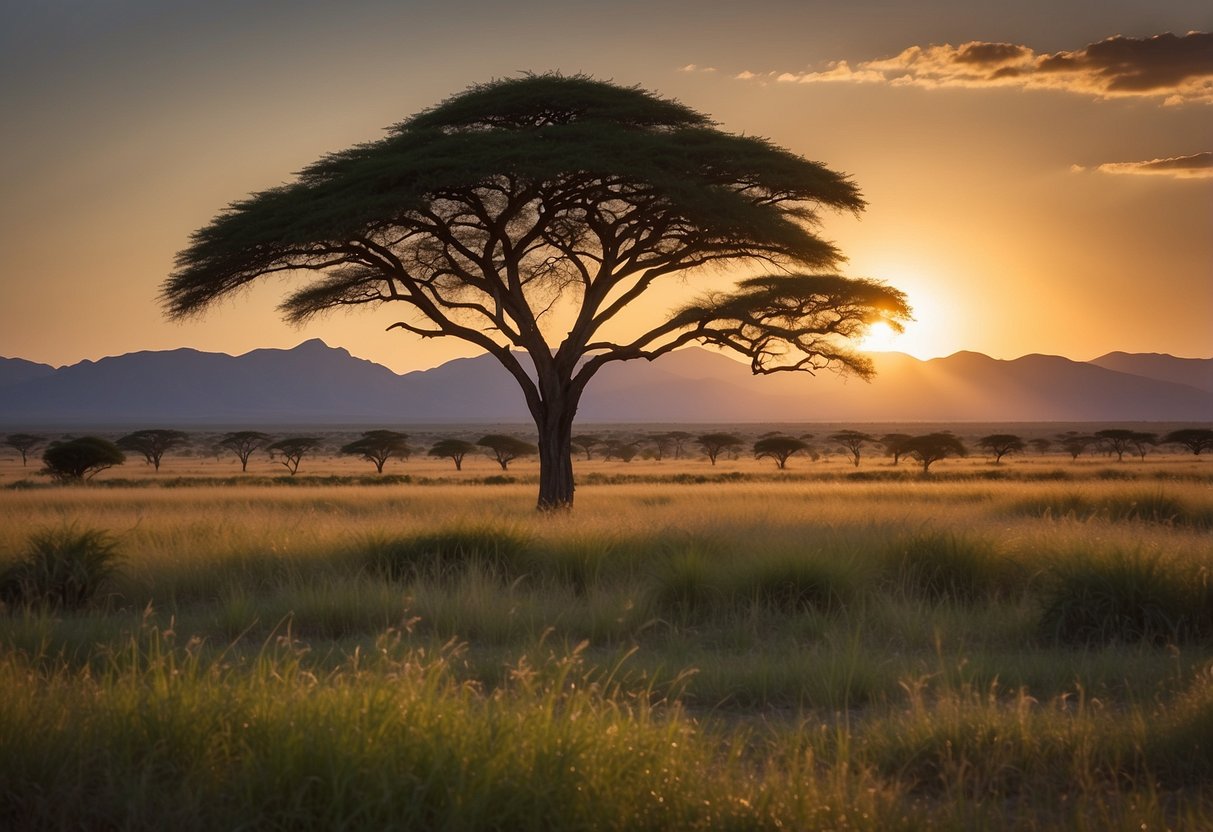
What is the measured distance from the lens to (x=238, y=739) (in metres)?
4.37

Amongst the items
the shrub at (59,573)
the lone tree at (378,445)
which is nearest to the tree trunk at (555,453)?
the shrub at (59,573)

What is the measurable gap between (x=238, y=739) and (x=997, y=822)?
327 centimetres

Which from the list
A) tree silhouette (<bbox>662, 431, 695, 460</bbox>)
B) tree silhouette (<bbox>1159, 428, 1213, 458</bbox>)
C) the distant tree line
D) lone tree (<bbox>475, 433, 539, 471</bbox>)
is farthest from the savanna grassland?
tree silhouette (<bbox>662, 431, 695, 460</bbox>)

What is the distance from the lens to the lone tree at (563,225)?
17.9 meters

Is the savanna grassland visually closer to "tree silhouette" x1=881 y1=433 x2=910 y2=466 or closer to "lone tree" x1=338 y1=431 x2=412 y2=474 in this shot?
"lone tree" x1=338 y1=431 x2=412 y2=474

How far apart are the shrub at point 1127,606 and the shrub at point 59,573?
9116 millimetres

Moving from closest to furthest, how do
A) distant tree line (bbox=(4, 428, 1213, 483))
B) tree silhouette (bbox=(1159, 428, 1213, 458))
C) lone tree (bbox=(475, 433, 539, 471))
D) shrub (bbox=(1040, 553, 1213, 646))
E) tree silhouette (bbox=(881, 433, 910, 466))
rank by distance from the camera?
shrub (bbox=(1040, 553, 1213, 646)) < distant tree line (bbox=(4, 428, 1213, 483)) < lone tree (bbox=(475, 433, 539, 471)) < tree silhouette (bbox=(881, 433, 910, 466)) < tree silhouette (bbox=(1159, 428, 1213, 458))

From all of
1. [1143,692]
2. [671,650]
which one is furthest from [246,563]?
[1143,692]

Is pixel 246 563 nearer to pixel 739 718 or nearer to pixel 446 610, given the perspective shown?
pixel 446 610

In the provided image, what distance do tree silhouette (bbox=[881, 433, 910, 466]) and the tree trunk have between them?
43.7 m

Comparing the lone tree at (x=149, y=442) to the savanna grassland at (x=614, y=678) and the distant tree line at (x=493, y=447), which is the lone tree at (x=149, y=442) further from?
the savanna grassland at (x=614, y=678)

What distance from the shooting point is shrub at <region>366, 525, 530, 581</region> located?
11.3m

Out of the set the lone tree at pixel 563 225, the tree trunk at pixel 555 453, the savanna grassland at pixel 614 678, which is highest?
the lone tree at pixel 563 225

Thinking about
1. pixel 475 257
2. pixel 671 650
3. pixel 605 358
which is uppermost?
pixel 475 257
